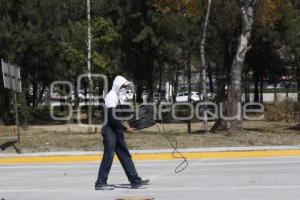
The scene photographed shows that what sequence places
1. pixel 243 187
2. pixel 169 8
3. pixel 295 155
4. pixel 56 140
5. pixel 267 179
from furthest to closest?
pixel 169 8, pixel 56 140, pixel 295 155, pixel 267 179, pixel 243 187

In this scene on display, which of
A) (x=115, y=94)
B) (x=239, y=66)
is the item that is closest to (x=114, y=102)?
(x=115, y=94)

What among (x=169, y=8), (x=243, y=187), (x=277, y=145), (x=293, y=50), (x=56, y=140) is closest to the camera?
(x=243, y=187)

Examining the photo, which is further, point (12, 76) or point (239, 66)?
point (239, 66)

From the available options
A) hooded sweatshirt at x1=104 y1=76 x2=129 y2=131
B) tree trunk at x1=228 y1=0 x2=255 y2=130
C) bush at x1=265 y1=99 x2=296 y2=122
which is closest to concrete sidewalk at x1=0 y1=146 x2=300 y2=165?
tree trunk at x1=228 y1=0 x2=255 y2=130

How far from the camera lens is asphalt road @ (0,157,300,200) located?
10.5m

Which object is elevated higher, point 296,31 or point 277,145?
point 296,31

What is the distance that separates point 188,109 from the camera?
44.7m

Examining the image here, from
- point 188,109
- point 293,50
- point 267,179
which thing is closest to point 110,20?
point 188,109

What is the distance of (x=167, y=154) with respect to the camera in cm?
1739

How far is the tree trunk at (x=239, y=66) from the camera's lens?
2083 cm

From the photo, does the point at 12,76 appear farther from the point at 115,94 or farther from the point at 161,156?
the point at 115,94

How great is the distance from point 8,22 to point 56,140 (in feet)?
64.8

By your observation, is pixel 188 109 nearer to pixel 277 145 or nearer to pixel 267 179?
pixel 277 145

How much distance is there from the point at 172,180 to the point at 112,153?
187 cm
